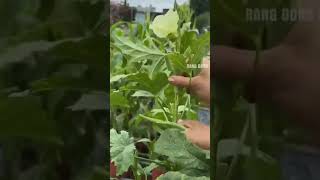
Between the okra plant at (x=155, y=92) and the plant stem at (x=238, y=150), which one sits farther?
the okra plant at (x=155, y=92)

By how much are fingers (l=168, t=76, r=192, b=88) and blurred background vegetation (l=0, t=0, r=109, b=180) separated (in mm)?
124

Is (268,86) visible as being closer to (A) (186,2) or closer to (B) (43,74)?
(A) (186,2)

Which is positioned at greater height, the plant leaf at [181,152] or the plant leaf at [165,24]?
the plant leaf at [165,24]

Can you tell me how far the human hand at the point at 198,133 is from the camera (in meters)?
0.72

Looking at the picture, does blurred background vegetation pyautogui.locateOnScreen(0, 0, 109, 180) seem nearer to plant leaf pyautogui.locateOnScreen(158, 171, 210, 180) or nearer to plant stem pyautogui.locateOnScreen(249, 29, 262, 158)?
plant leaf pyautogui.locateOnScreen(158, 171, 210, 180)

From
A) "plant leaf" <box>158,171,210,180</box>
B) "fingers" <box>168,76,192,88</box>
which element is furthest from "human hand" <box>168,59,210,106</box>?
"plant leaf" <box>158,171,210,180</box>

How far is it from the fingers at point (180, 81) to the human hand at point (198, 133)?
6 cm

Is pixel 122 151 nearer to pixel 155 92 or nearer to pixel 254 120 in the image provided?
pixel 155 92

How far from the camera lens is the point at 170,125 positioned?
80 centimetres

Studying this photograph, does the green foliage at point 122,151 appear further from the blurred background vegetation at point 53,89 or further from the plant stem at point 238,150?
the plant stem at point 238,150

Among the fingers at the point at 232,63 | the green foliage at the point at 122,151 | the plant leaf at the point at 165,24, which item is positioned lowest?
the green foliage at the point at 122,151

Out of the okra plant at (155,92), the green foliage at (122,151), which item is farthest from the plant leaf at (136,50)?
the green foliage at (122,151)

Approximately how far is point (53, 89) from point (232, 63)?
0.28 metres

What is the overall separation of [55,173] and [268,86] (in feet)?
1.16
